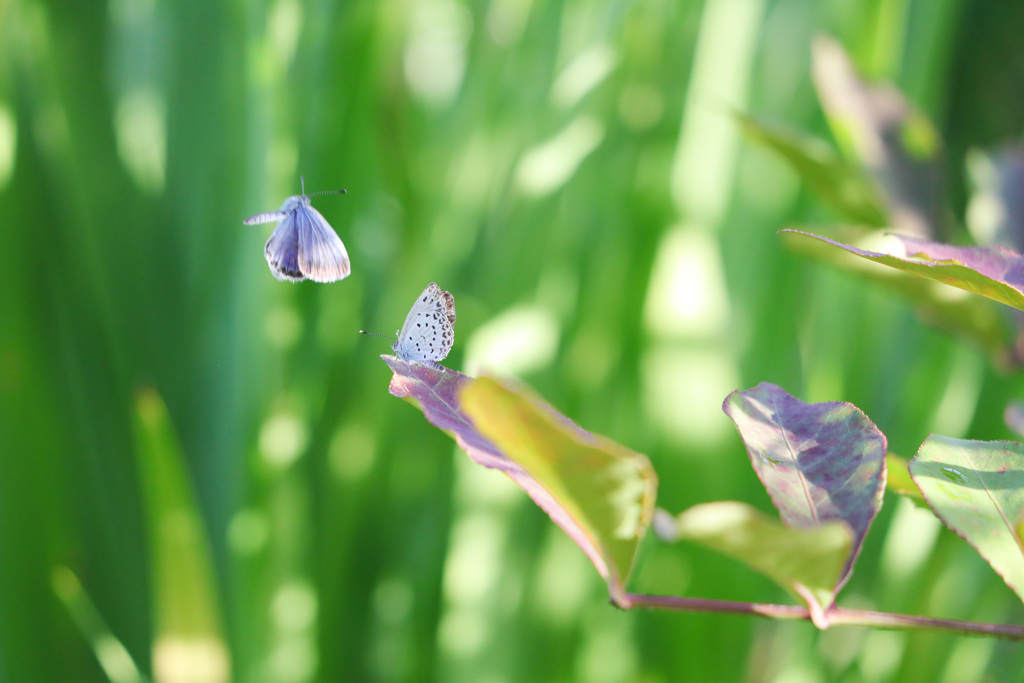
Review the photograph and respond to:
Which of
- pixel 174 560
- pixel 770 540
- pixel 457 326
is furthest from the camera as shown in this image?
pixel 457 326

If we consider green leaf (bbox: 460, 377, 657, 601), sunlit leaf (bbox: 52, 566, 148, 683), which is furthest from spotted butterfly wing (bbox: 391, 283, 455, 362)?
sunlit leaf (bbox: 52, 566, 148, 683)

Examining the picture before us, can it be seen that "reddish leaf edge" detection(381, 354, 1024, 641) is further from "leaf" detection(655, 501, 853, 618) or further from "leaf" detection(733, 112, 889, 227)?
"leaf" detection(733, 112, 889, 227)

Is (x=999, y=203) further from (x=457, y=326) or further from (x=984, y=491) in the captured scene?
(x=457, y=326)

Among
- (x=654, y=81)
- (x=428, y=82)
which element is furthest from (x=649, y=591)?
(x=428, y=82)

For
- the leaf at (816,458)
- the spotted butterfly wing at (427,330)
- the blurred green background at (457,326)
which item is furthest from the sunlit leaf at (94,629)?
the leaf at (816,458)

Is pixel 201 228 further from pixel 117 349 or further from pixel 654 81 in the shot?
pixel 654 81

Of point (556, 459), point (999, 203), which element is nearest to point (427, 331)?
point (556, 459)
